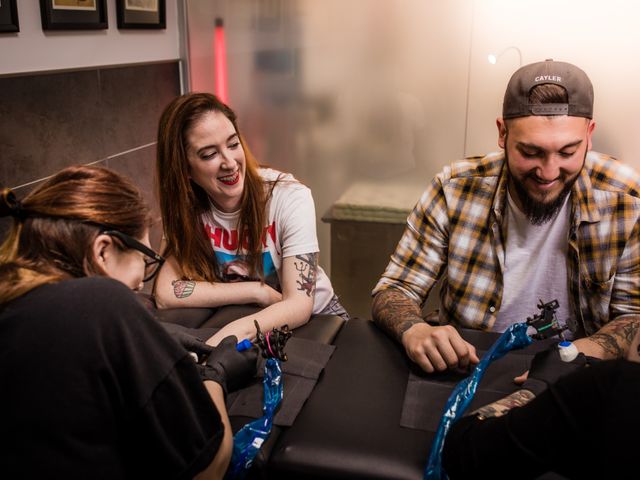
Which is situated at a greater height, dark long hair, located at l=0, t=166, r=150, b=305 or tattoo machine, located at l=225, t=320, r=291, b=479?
dark long hair, located at l=0, t=166, r=150, b=305

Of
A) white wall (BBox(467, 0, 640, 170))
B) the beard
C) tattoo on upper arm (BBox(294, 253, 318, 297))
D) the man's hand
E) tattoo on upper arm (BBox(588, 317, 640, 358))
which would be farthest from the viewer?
white wall (BBox(467, 0, 640, 170))

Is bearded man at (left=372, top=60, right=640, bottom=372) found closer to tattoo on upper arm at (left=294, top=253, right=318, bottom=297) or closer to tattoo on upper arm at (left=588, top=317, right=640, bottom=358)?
tattoo on upper arm at (left=588, top=317, right=640, bottom=358)

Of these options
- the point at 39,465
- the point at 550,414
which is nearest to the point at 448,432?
the point at 550,414

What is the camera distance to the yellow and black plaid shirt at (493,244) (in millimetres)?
1462

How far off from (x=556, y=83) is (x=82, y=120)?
1.54 meters

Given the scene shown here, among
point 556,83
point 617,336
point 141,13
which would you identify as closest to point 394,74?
point 141,13

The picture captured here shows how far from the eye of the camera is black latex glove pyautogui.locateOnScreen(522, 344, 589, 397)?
3.55ft

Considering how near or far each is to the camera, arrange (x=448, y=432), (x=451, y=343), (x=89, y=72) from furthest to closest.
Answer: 1. (x=89, y=72)
2. (x=451, y=343)
3. (x=448, y=432)

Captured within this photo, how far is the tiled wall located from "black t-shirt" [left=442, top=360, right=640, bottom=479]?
154cm

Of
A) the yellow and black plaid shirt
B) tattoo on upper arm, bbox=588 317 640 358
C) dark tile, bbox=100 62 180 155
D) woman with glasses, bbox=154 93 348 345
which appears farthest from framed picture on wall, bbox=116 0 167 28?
tattoo on upper arm, bbox=588 317 640 358

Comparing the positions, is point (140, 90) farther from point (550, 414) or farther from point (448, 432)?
point (550, 414)

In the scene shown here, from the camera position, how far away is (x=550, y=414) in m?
0.75

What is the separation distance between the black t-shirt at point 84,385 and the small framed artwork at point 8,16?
1.20 meters

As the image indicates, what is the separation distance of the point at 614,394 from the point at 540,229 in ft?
2.89
